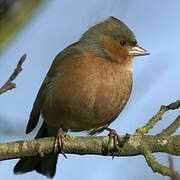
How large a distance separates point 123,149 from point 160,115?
0.38 m

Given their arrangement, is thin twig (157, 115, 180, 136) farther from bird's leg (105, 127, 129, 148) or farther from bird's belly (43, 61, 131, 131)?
bird's belly (43, 61, 131, 131)

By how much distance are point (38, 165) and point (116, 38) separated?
1657 mm

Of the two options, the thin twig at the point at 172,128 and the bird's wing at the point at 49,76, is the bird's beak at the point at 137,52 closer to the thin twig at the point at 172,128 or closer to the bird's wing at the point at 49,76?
the bird's wing at the point at 49,76

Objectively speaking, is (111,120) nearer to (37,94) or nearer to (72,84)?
(72,84)

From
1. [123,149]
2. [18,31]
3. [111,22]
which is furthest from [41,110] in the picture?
[18,31]

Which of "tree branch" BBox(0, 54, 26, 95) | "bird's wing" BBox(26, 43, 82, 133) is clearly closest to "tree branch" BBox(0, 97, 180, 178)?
"tree branch" BBox(0, 54, 26, 95)

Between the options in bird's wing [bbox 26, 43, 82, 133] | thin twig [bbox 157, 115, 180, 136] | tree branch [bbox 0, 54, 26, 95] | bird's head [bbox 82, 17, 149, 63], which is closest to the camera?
tree branch [bbox 0, 54, 26, 95]

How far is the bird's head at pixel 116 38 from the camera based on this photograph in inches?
205

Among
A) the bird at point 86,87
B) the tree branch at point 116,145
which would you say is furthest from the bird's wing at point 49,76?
the tree branch at point 116,145

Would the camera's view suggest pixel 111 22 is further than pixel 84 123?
Yes

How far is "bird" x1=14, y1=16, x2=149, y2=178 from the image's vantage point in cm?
453

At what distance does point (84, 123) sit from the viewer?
185 inches

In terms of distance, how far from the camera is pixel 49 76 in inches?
199

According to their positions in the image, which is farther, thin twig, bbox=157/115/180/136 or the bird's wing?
the bird's wing
